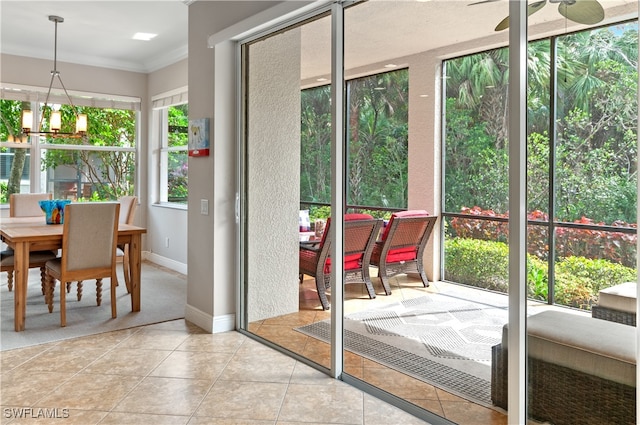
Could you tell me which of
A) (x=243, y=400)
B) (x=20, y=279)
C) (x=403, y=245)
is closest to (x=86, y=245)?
(x=20, y=279)

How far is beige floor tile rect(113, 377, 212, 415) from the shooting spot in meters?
2.52

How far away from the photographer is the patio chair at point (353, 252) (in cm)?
288

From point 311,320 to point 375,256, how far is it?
70cm

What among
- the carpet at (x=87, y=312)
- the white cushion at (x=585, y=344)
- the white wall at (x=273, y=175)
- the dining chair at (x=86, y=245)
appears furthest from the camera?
the dining chair at (x=86, y=245)

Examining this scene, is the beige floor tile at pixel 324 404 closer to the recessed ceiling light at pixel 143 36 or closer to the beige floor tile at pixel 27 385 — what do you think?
the beige floor tile at pixel 27 385

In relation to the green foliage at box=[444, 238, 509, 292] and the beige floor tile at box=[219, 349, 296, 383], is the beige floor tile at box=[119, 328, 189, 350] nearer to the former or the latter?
the beige floor tile at box=[219, 349, 296, 383]

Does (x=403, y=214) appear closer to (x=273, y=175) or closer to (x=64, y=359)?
(x=273, y=175)

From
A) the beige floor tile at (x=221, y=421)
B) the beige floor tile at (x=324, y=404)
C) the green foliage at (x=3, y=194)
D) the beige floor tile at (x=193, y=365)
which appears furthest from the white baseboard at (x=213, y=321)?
the green foliage at (x=3, y=194)

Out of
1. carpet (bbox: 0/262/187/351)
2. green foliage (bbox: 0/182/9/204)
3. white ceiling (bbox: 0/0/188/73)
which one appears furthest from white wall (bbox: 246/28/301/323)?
green foliage (bbox: 0/182/9/204)

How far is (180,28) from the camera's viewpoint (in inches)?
200

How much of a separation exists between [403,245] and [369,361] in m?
0.72

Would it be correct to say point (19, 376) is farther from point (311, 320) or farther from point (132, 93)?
point (132, 93)

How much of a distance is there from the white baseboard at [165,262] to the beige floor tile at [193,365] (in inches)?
106

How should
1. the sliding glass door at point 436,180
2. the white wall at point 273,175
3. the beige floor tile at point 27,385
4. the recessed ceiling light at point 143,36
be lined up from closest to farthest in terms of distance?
the sliding glass door at point 436,180 < the beige floor tile at point 27,385 < the white wall at point 273,175 < the recessed ceiling light at point 143,36
